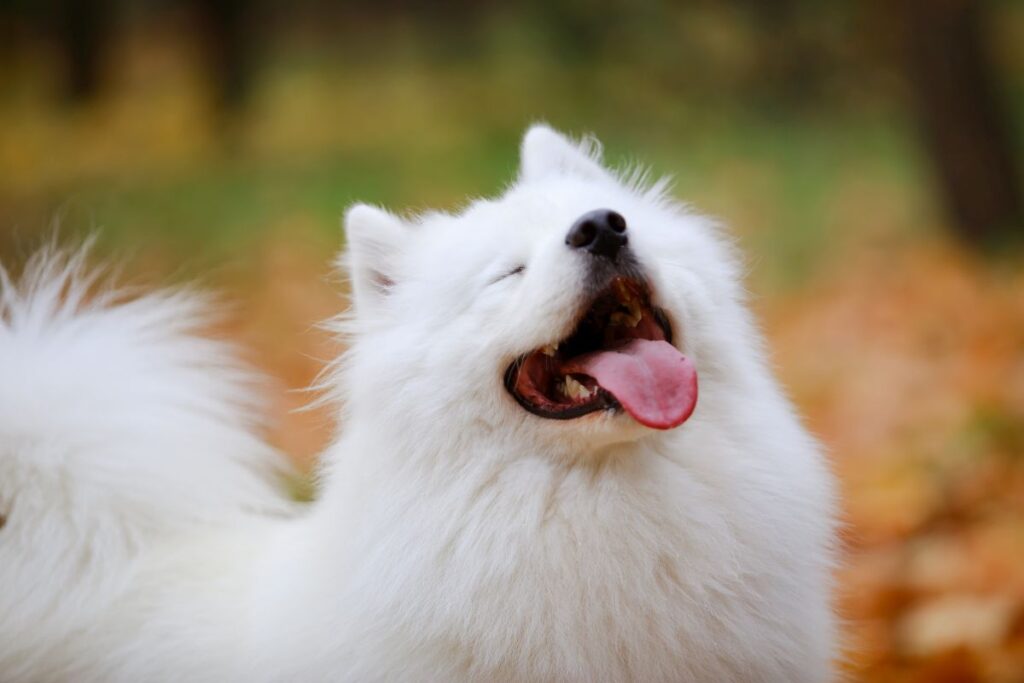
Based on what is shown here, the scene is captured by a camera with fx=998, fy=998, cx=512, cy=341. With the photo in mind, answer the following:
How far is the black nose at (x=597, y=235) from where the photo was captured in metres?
2.34

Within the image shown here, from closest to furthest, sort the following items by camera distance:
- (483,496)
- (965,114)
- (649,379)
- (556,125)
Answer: (649,379) < (483,496) < (965,114) < (556,125)

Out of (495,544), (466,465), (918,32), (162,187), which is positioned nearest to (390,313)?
(466,465)

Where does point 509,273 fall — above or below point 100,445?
above

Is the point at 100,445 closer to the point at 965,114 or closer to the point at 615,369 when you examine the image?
the point at 615,369

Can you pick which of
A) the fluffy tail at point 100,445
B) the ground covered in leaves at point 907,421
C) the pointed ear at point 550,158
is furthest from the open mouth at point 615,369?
the fluffy tail at point 100,445

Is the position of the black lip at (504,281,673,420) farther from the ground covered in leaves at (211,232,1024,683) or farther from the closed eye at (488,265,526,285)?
the ground covered in leaves at (211,232,1024,683)

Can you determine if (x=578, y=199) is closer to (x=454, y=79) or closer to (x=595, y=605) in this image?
(x=595, y=605)

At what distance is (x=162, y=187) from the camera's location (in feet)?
27.1

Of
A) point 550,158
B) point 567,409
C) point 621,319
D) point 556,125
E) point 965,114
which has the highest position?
point 965,114

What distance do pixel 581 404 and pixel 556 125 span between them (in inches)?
245

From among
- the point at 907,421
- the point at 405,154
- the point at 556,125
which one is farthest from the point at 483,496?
the point at 405,154

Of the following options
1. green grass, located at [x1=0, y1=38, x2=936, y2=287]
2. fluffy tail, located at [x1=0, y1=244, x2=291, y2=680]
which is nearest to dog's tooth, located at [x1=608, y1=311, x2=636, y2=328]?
fluffy tail, located at [x1=0, y1=244, x2=291, y2=680]

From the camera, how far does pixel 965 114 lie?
271 inches

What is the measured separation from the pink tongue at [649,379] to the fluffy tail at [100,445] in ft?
4.30
